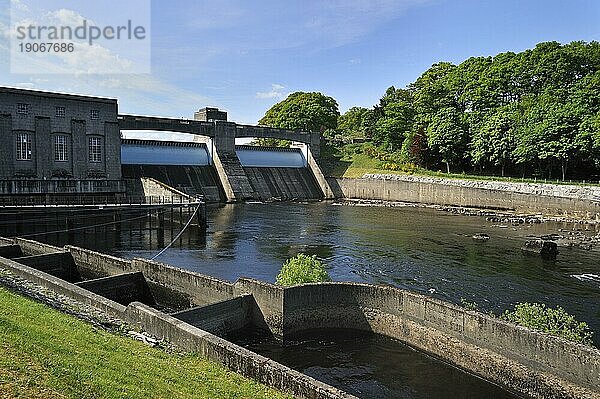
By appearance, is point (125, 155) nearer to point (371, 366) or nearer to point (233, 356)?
point (371, 366)

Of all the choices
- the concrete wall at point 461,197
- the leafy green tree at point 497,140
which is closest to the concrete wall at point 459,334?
the concrete wall at point 461,197

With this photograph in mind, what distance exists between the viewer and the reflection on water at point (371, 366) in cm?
1270

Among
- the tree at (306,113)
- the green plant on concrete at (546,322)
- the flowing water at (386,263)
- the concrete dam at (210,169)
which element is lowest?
the flowing water at (386,263)

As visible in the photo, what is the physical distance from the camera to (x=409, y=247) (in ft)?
105

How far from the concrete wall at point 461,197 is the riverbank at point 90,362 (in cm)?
4267

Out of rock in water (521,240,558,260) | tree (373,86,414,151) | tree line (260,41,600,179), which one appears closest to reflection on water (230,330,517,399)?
rock in water (521,240,558,260)

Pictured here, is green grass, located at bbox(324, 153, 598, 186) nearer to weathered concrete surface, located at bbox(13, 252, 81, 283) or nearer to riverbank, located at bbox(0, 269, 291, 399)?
weathered concrete surface, located at bbox(13, 252, 81, 283)

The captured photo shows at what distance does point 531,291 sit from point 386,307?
9544 mm

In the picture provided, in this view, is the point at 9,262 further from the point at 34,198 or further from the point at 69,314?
the point at 34,198

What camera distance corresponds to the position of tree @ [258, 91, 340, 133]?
3553 inches

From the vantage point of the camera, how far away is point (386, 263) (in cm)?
2747

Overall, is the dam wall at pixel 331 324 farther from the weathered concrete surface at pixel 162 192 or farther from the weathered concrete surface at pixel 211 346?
the weathered concrete surface at pixel 162 192

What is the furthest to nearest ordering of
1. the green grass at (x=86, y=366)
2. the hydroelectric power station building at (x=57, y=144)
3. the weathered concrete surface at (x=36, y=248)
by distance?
the hydroelectric power station building at (x=57, y=144) → the weathered concrete surface at (x=36, y=248) → the green grass at (x=86, y=366)

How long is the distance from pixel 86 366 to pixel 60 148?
38199 millimetres
